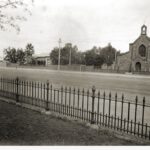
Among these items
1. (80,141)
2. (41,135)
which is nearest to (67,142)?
(80,141)

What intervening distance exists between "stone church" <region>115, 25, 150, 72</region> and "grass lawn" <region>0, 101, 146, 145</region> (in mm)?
47489

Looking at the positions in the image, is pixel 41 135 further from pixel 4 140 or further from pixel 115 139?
pixel 115 139

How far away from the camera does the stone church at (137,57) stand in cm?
5358

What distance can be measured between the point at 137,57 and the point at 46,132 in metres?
51.2

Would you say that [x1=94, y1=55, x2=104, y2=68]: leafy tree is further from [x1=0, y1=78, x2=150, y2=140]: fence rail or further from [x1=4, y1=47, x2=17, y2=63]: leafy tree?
[x1=0, y1=78, x2=150, y2=140]: fence rail

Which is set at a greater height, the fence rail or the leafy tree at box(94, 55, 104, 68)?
the leafy tree at box(94, 55, 104, 68)

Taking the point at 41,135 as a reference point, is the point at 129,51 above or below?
above

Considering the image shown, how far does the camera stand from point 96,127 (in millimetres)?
6996

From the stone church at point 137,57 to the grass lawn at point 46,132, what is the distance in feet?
156

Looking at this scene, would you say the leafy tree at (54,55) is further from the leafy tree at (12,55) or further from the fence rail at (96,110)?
the fence rail at (96,110)

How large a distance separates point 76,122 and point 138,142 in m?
2.19

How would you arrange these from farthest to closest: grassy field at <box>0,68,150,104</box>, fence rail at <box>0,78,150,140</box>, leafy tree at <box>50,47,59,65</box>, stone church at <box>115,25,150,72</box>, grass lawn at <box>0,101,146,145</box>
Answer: leafy tree at <box>50,47,59,65</box> < stone church at <box>115,25,150,72</box> < grassy field at <box>0,68,150,104</box> < fence rail at <box>0,78,150,140</box> < grass lawn at <box>0,101,146,145</box>

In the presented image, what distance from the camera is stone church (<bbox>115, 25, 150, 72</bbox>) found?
5358 centimetres

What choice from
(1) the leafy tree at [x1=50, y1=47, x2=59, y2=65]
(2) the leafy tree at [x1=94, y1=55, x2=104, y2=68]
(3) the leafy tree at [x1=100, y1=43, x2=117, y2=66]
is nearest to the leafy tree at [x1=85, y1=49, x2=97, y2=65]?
(2) the leafy tree at [x1=94, y1=55, x2=104, y2=68]
